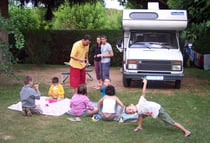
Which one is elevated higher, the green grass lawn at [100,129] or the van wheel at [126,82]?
the van wheel at [126,82]

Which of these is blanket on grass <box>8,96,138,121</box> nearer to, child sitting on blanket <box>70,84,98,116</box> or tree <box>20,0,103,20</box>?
child sitting on blanket <box>70,84,98,116</box>

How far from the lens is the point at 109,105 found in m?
7.14

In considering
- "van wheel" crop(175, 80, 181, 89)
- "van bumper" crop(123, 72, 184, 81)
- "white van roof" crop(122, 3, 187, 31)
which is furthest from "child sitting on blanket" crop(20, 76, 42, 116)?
"van wheel" crop(175, 80, 181, 89)

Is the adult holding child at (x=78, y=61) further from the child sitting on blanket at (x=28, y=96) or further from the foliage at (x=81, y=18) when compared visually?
the foliage at (x=81, y=18)

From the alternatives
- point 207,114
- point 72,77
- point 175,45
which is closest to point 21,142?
point 72,77

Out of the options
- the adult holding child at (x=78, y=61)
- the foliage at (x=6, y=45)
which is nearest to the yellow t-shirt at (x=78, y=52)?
the adult holding child at (x=78, y=61)

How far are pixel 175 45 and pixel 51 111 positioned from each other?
517 cm

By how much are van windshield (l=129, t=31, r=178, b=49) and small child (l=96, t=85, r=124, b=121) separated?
14.5 feet

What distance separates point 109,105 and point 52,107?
1741mm

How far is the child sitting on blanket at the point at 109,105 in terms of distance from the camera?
23.3 ft

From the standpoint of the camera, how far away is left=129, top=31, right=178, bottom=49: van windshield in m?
11.3

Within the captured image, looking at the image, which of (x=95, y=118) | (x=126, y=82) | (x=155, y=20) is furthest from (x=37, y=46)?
(x=95, y=118)

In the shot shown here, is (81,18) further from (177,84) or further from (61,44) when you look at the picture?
(177,84)

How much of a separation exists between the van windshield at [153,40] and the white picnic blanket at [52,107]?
141 inches
